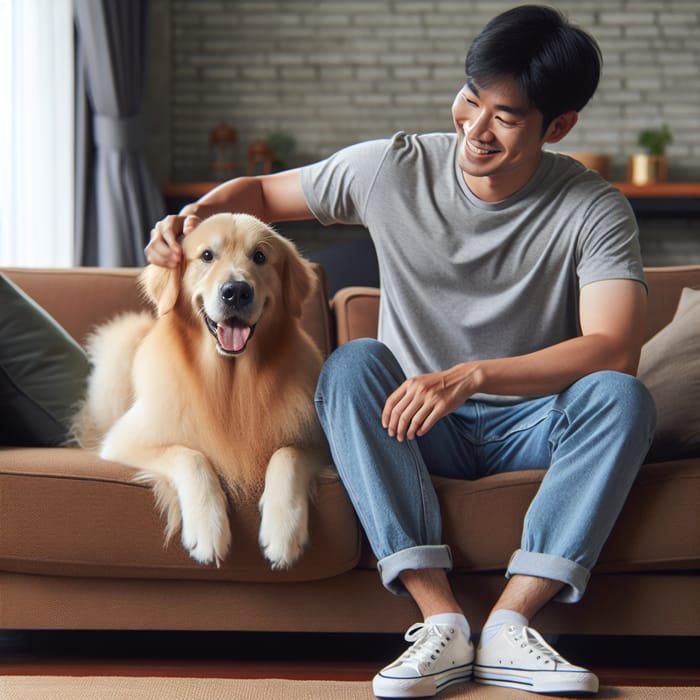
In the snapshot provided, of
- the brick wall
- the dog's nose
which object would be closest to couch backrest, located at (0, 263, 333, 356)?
the dog's nose

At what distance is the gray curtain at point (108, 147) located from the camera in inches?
162

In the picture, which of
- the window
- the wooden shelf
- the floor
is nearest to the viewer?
the floor

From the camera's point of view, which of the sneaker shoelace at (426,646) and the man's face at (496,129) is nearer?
the sneaker shoelace at (426,646)

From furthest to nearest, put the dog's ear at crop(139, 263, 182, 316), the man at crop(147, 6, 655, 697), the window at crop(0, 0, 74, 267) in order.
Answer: the window at crop(0, 0, 74, 267)
the dog's ear at crop(139, 263, 182, 316)
the man at crop(147, 6, 655, 697)

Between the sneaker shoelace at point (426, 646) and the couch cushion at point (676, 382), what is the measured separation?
2.04 feet

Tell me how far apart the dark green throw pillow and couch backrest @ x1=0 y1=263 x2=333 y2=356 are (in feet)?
0.85

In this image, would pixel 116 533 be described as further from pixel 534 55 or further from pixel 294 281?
pixel 534 55

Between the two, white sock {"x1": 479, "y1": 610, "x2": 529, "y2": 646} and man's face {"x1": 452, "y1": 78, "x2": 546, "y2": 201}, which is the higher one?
man's face {"x1": 452, "y1": 78, "x2": 546, "y2": 201}

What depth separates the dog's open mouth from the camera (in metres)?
1.76

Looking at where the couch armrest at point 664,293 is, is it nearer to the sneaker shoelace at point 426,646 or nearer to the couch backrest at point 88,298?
the couch backrest at point 88,298

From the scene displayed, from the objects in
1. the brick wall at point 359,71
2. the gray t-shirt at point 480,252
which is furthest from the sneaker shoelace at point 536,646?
the brick wall at point 359,71

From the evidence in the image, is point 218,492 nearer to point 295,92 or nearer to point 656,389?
point 656,389

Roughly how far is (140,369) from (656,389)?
3.38 ft

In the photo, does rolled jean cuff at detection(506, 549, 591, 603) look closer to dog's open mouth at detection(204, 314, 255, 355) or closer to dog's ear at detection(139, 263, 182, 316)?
dog's open mouth at detection(204, 314, 255, 355)
